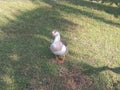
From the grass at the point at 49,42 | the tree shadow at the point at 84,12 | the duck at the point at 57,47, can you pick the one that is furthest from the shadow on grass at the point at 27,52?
the tree shadow at the point at 84,12

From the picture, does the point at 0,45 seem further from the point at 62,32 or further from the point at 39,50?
the point at 62,32

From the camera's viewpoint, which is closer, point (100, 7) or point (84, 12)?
point (84, 12)

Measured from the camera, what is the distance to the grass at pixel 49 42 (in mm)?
9602

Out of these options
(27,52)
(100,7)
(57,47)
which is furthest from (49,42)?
(100,7)

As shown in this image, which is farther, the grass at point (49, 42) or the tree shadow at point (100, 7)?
the tree shadow at point (100, 7)

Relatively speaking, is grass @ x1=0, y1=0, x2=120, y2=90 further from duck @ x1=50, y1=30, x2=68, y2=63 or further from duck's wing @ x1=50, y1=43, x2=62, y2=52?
duck's wing @ x1=50, y1=43, x2=62, y2=52

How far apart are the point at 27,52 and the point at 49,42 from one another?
1351 mm

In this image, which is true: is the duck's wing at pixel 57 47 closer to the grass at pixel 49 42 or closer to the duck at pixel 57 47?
the duck at pixel 57 47

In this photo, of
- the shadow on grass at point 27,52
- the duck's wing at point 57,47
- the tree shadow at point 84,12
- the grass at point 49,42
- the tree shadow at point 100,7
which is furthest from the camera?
the tree shadow at point 100,7

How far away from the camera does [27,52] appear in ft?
35.6

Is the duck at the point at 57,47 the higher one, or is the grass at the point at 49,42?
the duck at the point at 57,47

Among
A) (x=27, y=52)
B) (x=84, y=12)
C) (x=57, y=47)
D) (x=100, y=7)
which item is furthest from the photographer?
(x=100, y=7)

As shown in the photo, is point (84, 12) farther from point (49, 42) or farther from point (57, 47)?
point (57, 47)

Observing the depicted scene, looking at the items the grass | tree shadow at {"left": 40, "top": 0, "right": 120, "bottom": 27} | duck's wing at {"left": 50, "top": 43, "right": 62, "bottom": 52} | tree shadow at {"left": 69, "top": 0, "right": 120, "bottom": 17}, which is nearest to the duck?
duck's wing at {"left": 50, "top": 43, "right": 62, "bottom": 52}
